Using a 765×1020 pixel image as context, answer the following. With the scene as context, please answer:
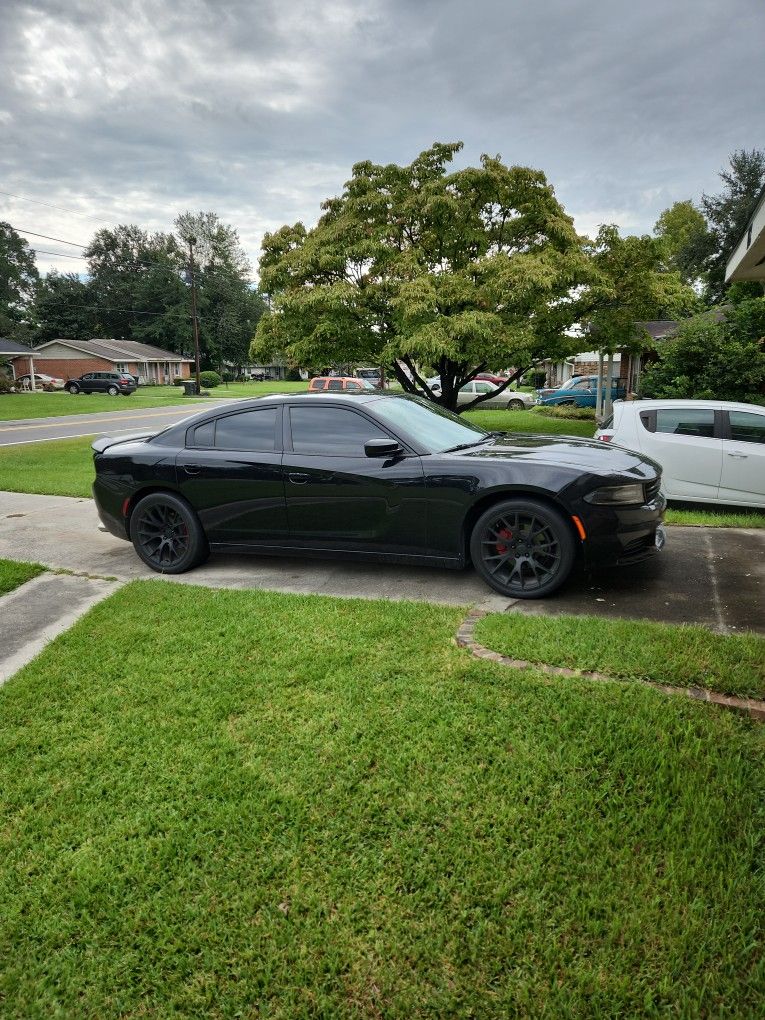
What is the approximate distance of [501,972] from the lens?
184 centimetres

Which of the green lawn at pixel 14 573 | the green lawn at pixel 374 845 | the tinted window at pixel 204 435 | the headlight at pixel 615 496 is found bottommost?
the green lawn at pixel 374 845

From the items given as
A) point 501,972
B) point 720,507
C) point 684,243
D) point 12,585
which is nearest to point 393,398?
point 12,585

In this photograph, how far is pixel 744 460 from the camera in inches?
291

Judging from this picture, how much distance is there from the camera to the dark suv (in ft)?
147

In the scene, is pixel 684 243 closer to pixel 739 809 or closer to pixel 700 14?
pixel 700 14

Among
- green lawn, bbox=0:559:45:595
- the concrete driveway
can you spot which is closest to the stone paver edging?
the concrete driveway

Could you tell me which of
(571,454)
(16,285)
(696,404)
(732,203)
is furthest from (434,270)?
(16,285)

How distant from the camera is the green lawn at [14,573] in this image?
5.19 meters

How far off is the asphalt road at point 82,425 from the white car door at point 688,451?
12.6 metres

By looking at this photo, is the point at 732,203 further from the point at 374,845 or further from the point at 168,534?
the point at 374,845

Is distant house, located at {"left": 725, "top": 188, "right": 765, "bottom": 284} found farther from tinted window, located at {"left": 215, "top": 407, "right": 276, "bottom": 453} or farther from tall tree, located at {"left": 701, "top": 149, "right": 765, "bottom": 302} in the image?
tall tree, located at {"left": 701, "top": 149, "right": 765, "bottom": 302}

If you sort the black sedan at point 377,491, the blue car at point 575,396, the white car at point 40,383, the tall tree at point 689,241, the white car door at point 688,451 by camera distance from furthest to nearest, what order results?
the white car at point 40,383, the tall tree at point 689,241, the blue car at point 575,396, the white car door at point 688,451, the black sedan at point 377,491

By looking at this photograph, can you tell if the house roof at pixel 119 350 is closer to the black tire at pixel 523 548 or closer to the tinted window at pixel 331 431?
the tinted window at pixel 331 431

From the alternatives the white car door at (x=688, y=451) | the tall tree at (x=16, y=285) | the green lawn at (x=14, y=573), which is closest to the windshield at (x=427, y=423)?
the white car door at (x=688, y=451)
